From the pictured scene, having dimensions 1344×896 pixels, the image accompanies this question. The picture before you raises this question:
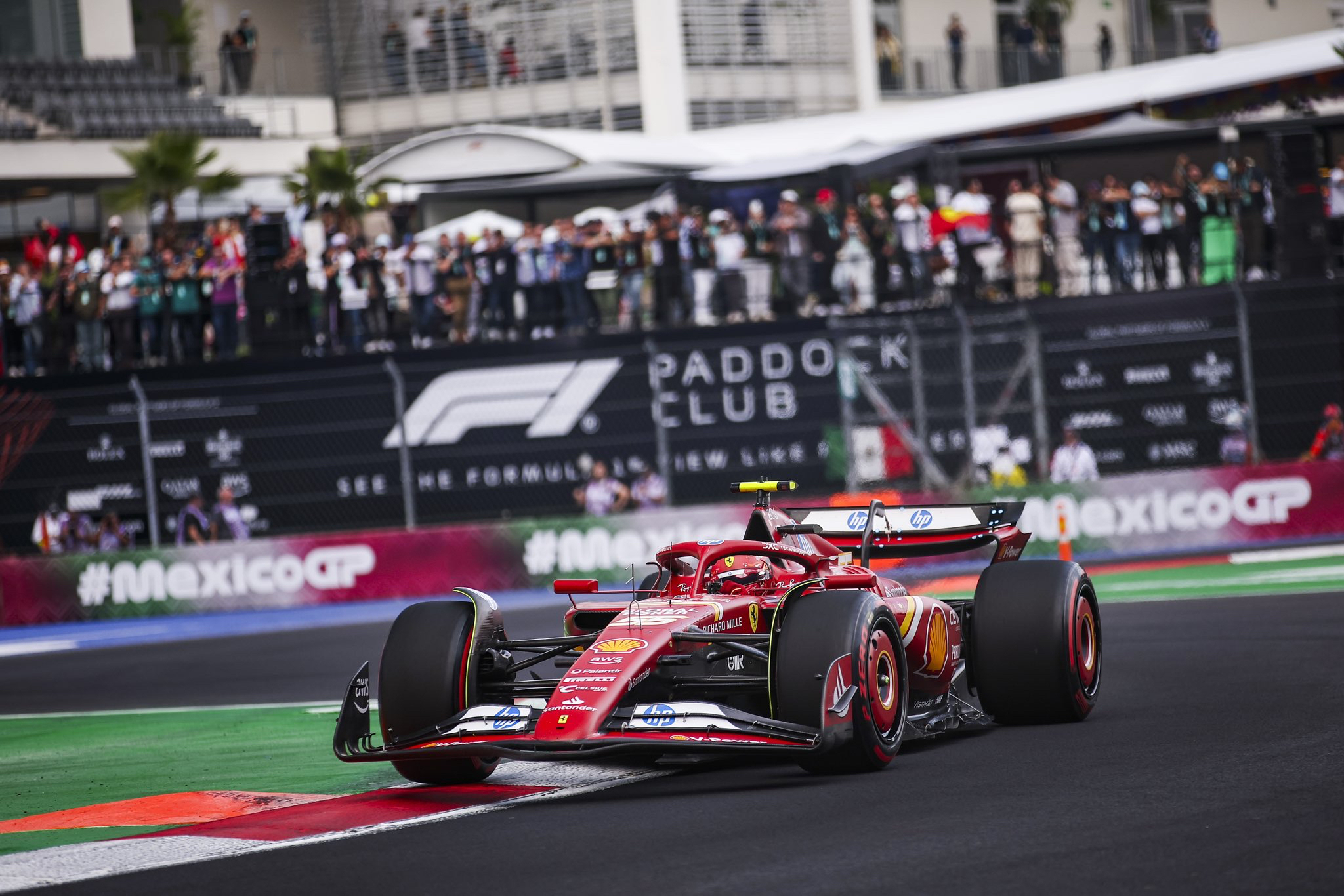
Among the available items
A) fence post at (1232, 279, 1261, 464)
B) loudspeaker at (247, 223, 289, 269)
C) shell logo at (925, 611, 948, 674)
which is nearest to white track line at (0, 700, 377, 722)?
shell logo at (925, 611, 948, 674)

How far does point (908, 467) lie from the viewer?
20.8 m

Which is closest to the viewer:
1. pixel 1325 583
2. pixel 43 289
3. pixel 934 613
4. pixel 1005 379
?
pixel 934 613

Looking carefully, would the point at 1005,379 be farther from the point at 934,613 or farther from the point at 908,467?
the point at 934,613

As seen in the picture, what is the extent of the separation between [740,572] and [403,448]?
12.7 m

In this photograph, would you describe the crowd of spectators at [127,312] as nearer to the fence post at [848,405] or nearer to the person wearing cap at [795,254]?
the person wearing cap at [795,254]

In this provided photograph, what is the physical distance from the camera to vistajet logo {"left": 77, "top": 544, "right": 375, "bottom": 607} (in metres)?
22.1

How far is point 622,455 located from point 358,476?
11.0ft

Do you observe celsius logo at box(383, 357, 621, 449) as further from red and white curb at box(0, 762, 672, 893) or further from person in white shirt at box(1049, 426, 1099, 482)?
red and white curb at box(0, 762, 672, 893)

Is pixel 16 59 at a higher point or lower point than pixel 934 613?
higher

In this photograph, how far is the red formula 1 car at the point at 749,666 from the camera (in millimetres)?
7387

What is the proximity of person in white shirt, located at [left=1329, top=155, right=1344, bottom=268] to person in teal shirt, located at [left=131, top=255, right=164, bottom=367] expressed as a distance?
15100mm

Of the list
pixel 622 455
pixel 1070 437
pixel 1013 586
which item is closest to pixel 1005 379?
pixel 1070 437

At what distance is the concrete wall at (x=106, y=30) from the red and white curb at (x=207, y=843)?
31.7 meters

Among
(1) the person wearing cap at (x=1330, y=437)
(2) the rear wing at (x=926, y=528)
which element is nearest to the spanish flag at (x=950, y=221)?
(1) the person wearing cap at (x=1330, y=437)
